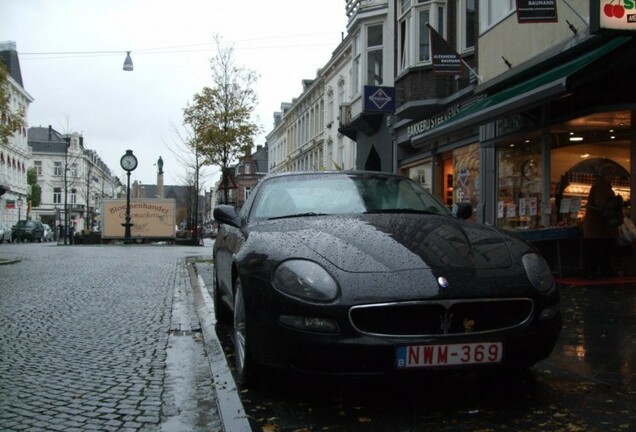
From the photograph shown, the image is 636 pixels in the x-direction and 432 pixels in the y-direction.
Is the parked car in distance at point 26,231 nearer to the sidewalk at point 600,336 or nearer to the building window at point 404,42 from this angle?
the building window at point 404,42

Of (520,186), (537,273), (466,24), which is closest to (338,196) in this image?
(537,273)

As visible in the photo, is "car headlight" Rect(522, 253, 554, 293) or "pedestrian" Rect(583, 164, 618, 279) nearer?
"car headlight" Rect(522, 253, 554, 293)

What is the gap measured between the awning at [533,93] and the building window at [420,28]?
5.99 metres

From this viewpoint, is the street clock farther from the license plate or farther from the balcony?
the license plate

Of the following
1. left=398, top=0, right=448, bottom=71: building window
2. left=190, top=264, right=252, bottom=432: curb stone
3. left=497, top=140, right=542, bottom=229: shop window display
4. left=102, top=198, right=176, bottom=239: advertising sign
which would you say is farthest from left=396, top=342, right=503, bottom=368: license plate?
left=102, top=198, right=176, bottom=239: advertising sign

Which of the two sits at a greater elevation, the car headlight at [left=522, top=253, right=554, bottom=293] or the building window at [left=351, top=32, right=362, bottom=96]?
the building window at [left=351, top=32, right=362, bottom=96]

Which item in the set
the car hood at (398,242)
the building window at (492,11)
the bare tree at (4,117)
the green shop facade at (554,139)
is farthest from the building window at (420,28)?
the car hood at (398,242)

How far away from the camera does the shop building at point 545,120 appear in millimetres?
9289

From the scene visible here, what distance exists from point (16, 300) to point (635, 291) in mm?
8446

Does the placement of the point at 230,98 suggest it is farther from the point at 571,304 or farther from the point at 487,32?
the point at 571,304

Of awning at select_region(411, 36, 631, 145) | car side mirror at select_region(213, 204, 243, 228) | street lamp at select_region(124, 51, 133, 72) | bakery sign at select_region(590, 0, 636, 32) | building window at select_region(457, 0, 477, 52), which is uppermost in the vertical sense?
street lamp at select_region(124, 51, 133, 72)

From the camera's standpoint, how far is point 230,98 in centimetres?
2181

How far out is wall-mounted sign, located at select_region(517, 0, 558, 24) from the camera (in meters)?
9.91

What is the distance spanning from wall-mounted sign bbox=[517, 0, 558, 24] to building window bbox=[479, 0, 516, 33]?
237 cm
